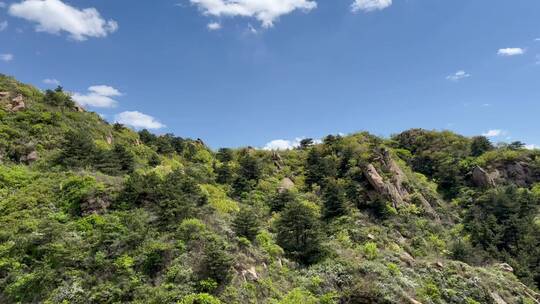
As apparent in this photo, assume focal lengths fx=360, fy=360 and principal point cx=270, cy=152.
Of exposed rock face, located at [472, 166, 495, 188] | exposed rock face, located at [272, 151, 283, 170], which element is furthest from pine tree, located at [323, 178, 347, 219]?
exposed rock face, located at [472, 166, 495, 188]

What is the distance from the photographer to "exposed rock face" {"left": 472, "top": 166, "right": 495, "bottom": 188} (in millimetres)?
39781

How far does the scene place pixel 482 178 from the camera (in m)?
40.4

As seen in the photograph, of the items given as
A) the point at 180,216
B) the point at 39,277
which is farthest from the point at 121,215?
the point at 39,277

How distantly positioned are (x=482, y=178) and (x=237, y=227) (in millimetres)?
32272

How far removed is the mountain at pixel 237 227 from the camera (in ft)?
53.2

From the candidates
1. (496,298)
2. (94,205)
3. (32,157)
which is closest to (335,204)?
(496,298)

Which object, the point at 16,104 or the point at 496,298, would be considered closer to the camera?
the point at 496,298

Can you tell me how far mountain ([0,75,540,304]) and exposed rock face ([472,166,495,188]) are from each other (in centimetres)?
25

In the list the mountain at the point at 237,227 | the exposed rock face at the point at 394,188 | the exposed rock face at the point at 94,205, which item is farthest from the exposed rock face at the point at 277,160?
the exposed rock face at the point at 94,205

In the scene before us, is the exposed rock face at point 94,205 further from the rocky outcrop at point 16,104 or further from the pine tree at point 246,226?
the rocky outcrop at point 16,104

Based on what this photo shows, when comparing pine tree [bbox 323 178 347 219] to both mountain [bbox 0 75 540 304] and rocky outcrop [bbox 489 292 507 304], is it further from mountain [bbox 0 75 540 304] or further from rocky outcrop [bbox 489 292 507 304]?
rocky outcrop [bbox 489 292 507 304]

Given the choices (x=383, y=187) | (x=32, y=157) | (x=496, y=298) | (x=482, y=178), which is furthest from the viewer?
(x=482, y=178)

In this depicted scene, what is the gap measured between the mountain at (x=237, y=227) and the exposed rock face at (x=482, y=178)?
0.83ft

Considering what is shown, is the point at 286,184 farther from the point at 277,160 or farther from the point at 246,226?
the point at 246,226
